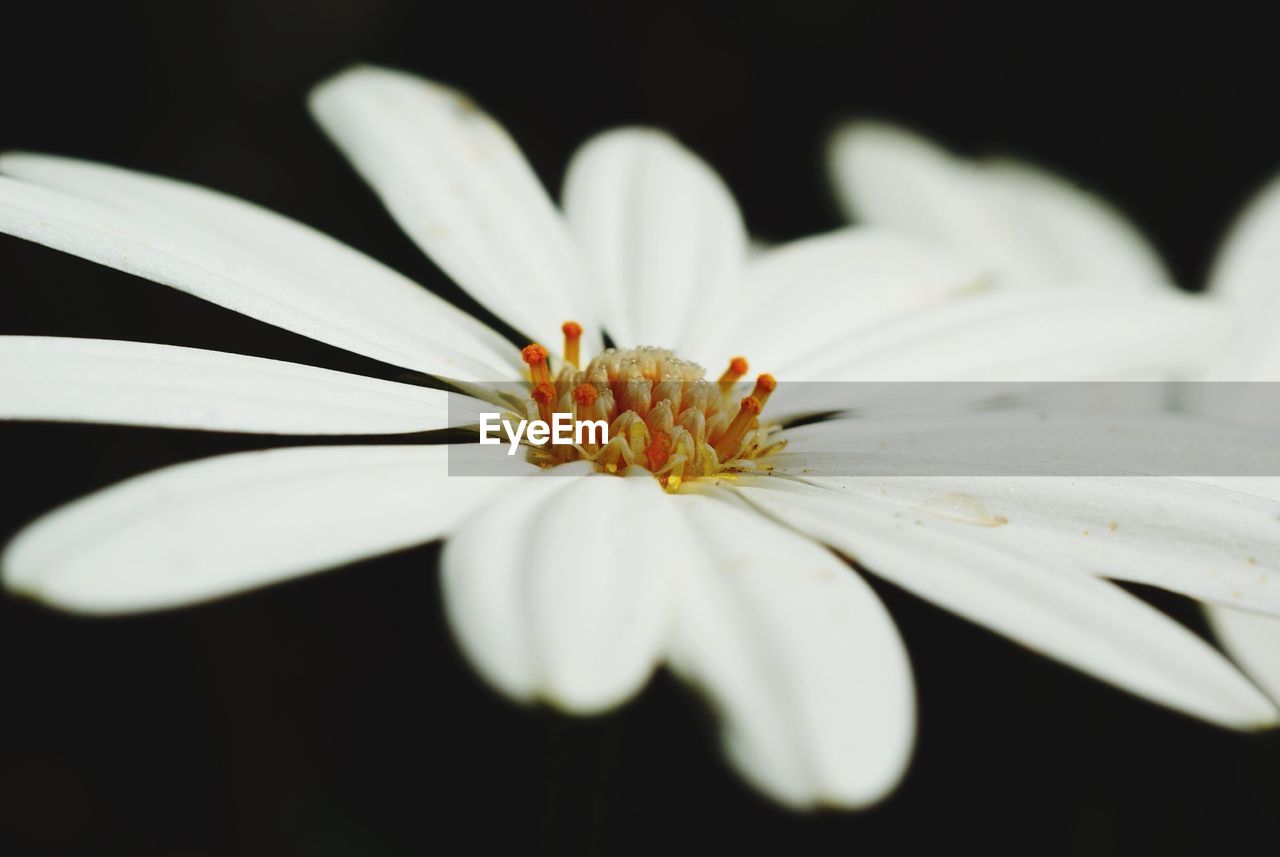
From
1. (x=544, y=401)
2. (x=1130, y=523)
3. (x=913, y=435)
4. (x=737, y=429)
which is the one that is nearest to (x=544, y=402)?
(x=544, y=401)

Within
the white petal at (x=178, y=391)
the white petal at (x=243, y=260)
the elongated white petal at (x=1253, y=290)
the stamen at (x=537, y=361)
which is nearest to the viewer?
the white petal at (x=178, y=391)

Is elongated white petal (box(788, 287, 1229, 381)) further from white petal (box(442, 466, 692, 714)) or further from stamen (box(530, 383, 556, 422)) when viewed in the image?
white petal (box(442, 466, 692, 714))

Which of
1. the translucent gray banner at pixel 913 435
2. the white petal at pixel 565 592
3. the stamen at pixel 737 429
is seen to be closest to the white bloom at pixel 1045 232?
the translucent gray banner at pixel 913 435

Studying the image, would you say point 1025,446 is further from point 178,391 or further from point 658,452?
point 178,391

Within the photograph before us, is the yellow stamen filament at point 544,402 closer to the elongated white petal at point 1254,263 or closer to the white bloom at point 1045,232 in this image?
the white bloom at point 1045,232

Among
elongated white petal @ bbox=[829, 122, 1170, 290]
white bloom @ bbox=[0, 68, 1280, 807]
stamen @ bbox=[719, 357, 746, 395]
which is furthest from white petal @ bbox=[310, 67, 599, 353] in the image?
elongated white petal @ bbox=[829, 122, 1170, 290]
